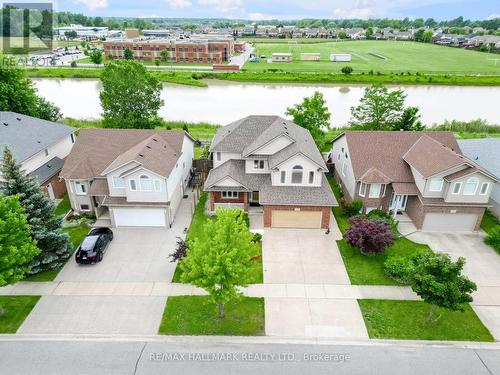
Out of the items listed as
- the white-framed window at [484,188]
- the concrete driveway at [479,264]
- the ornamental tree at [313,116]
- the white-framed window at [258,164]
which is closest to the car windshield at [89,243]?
the white-framed window at [258,164]

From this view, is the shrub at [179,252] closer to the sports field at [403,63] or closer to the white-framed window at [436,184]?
the white-framed window at [436,184]

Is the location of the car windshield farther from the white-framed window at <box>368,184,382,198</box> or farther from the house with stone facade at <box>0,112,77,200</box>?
the white-framed window at <box>368,184,382,198</box>

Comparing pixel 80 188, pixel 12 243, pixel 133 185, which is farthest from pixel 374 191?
pixel 12 243

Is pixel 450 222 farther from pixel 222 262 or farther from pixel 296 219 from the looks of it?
pixel 222 262

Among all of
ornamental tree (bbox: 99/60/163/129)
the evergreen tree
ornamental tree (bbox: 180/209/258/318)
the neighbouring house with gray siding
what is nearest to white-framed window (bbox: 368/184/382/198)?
the neighbouring house with gray siding

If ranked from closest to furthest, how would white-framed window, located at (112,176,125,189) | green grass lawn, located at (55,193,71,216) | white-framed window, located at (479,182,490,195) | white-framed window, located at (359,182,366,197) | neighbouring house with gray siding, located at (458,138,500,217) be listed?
white-framed window, located at (479,182,490,195) < white-framed window, located at (112,176,125,189) < white-framed window, located at (359,182,366,197) < neighbouring house with gray siding, located at (458,138,500,217) < green grass lawn, located at (55,193,71,216)

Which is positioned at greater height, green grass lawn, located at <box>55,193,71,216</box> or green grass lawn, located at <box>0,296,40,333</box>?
green grass lawn, located at <box>55,193,71,216</box>
